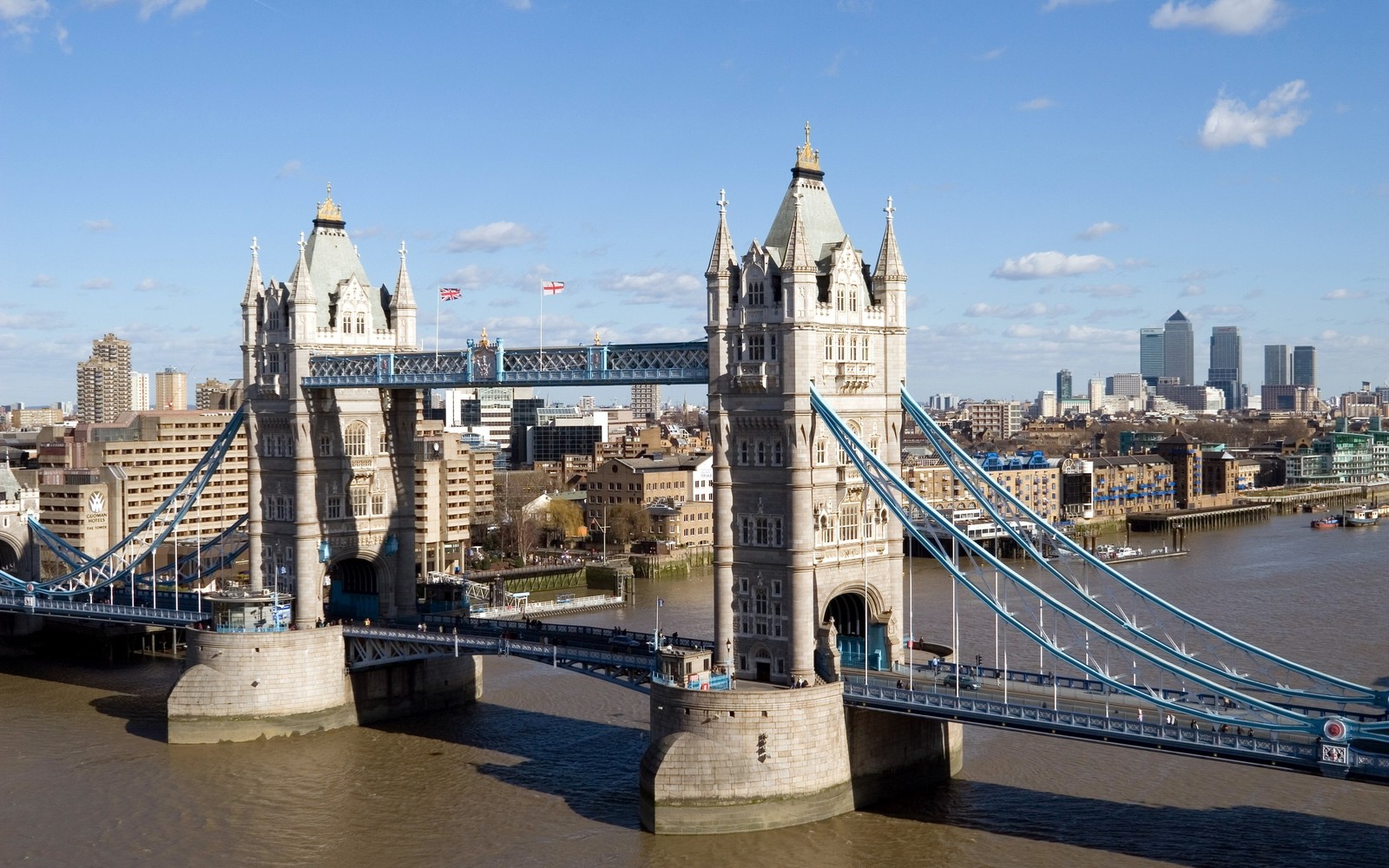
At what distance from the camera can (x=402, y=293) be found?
74.9 metres

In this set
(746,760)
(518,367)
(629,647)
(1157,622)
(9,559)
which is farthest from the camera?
(9,559)

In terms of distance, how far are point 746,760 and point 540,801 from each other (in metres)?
8.66

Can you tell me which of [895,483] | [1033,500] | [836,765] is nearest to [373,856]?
[836,765]

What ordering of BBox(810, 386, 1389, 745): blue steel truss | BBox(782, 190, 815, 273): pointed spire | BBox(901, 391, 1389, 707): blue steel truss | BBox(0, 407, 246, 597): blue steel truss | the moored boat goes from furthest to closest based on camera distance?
the moored boat
BBox(0, 407, 246, 597): blue steel truss
BBox(782, 190, 815, 273): pointed spire
BBox(901, 391, 1389, 707): blue steel truss
BBox(810, 386, 1389, 745): blue steel truss

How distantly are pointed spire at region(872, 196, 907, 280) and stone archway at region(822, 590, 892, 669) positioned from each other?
1156cm

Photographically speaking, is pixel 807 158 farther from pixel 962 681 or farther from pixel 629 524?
pixel 629 524

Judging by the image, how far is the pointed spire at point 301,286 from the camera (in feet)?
235

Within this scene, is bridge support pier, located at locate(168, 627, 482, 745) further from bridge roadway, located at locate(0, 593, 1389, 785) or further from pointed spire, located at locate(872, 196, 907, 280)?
pointed spire, located at locate(872, 196, 907, 280)

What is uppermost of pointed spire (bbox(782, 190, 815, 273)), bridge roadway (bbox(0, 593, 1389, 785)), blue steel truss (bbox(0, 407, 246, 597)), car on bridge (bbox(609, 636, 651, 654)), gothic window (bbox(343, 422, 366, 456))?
pointed spire (bbox(782, 190, 815, 273))

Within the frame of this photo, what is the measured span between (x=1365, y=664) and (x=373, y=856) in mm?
48063

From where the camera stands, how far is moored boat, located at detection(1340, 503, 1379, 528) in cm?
16950

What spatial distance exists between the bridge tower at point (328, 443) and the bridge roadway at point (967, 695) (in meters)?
3.70

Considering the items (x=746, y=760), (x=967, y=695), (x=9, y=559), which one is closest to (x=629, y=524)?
(x=9, y=559)

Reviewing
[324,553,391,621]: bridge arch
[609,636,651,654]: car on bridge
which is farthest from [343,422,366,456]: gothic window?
[609,636,651,654]: car on bridge
